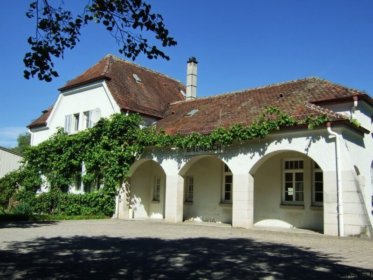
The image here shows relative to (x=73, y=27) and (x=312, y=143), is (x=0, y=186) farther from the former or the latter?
(x=73, y=27)

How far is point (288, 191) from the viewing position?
16781mm

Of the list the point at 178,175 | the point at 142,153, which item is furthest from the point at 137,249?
the point at 142,153

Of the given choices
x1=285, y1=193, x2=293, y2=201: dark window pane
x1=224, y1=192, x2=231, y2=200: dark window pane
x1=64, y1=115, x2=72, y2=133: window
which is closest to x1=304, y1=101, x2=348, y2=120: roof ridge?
x1=285, y1=193, x2=293, y2=201: dark window pane

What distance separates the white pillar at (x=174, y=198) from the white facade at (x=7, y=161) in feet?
55.4

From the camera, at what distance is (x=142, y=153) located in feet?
64.3

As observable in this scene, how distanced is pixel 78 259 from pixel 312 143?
894cm

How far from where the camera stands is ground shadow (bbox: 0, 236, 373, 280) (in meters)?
6.88

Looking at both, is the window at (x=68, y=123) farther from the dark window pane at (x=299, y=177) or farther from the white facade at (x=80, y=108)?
the dark window pane at (x=299, y=177)

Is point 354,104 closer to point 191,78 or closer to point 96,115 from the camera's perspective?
point 191,78

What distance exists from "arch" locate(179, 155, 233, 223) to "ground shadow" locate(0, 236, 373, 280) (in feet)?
24.6

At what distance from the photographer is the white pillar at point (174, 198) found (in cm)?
1822

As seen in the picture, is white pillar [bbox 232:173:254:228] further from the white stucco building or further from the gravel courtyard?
the gravel courtyard

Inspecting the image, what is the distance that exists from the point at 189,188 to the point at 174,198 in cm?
218

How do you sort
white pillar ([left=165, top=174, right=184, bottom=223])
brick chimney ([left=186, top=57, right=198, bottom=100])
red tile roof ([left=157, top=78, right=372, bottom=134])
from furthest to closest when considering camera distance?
brick chimney ([left=186, top=57, right=198, bottom=100])
white pillar ([left=165, top=174, right=184, bottom=223])
red tile roof ([left=157, top=78, right=372, bottom=134])
